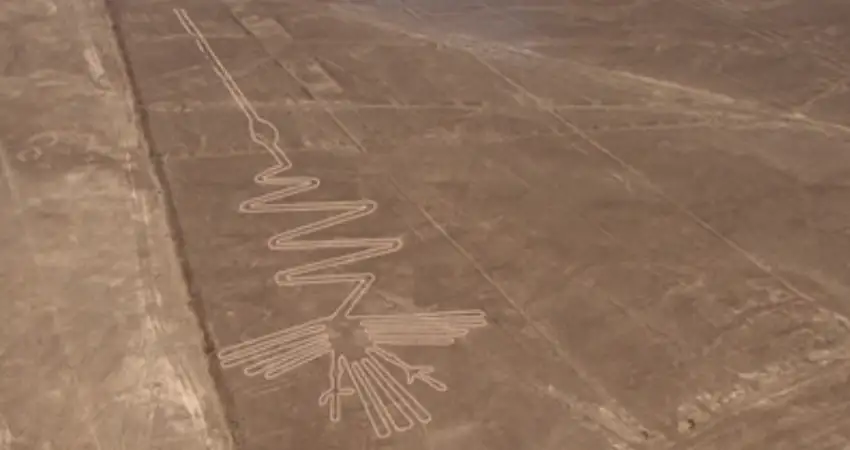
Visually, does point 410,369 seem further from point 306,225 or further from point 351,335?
point 306,225

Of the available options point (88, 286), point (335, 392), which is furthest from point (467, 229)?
point (88, 286)

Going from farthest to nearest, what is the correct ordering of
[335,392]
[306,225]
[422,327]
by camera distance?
[306,225] → [422,327] → [335,392]

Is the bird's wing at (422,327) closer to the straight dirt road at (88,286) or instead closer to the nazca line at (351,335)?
the nazca line at (351,335)

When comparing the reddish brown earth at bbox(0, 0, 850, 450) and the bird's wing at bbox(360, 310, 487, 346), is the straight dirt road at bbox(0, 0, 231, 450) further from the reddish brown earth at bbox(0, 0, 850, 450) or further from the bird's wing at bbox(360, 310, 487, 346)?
the bird's wing at bbox(360, 310, 487, 346)

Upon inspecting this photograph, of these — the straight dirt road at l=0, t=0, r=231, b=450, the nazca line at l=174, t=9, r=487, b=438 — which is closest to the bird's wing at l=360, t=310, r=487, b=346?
the nazca line at l=174, t=9, r=487, b=438

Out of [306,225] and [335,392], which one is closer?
[335,392]

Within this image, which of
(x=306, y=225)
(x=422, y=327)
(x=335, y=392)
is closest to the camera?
(x=335, y=392)

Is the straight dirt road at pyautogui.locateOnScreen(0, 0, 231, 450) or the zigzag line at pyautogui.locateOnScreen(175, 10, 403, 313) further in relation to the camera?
the zigzag line at pyautogui.locateOnScreen(175, 10, 403, 313)

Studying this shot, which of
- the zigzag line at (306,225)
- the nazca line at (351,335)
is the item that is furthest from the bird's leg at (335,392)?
the zigzag line at (306,225)
